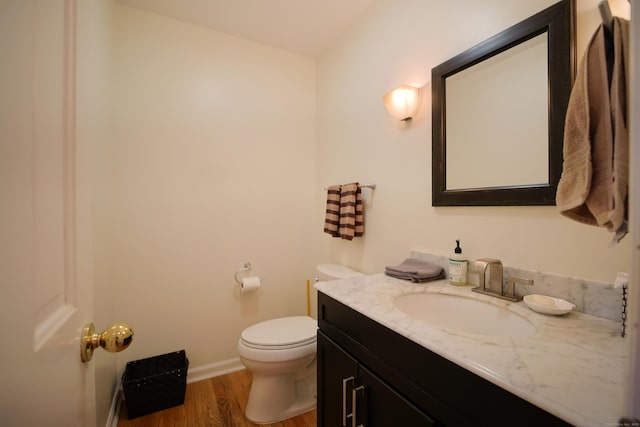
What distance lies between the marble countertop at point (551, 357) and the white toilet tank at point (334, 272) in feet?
2.58

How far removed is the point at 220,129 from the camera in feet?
6.64

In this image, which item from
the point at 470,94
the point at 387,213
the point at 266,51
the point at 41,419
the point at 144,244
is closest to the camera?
the point at 41,419

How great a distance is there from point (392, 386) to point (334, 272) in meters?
1.01

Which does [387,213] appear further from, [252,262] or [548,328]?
[252,262]

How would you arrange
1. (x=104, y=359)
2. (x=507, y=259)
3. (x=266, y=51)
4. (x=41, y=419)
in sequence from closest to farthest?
1. (x=41, y=419)
2. (x=507, y=259)
3. (x=104, y=359)
4. (x=266, y=51)

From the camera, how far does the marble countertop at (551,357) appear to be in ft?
1.55

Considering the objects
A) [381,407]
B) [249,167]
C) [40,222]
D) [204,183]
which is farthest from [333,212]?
[40,222]

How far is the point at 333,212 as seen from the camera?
1878 mm

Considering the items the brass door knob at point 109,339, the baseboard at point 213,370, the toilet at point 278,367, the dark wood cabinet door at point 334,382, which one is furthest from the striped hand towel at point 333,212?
the brass door knob at point 109,339

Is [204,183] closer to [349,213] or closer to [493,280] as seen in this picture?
[349,213]

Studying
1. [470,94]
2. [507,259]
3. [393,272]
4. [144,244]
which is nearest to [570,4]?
[470,94]

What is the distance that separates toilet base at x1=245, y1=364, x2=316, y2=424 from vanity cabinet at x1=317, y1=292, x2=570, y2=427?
50cm

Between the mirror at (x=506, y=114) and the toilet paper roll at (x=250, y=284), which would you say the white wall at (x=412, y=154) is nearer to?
the mirror at (x=506, y=114)

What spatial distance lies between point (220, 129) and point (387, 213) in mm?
1358
